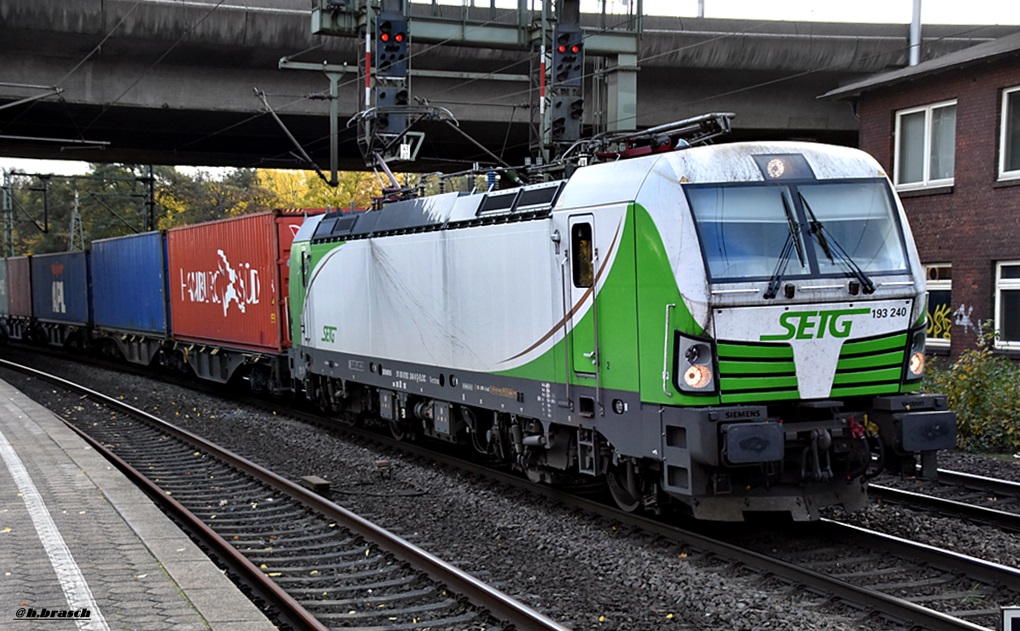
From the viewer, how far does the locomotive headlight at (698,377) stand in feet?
27.0

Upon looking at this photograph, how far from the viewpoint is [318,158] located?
38.8 meters

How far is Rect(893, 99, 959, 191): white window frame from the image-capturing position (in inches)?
781

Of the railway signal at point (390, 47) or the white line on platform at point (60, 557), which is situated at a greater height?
the railway signal at point (390, 47)

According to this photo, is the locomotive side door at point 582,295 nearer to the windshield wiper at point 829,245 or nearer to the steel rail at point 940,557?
the windshield wiper at point 829,245

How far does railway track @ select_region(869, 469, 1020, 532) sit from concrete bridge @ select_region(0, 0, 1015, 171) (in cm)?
1294

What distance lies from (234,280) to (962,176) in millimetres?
13952

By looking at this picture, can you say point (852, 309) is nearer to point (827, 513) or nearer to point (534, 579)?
point (827, 513)

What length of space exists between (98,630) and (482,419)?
22.0 ft

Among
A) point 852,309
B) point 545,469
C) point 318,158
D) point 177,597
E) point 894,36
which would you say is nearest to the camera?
point 177,597

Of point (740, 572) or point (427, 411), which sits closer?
point (740, 572)

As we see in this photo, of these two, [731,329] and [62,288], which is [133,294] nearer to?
[62,288]

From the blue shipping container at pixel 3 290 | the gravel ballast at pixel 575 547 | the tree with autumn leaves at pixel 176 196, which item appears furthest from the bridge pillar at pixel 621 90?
the blue shipping container at pixel 3 290

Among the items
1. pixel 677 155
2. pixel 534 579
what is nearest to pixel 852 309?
pixel 677 155

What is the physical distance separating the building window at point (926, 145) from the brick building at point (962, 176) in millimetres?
19
